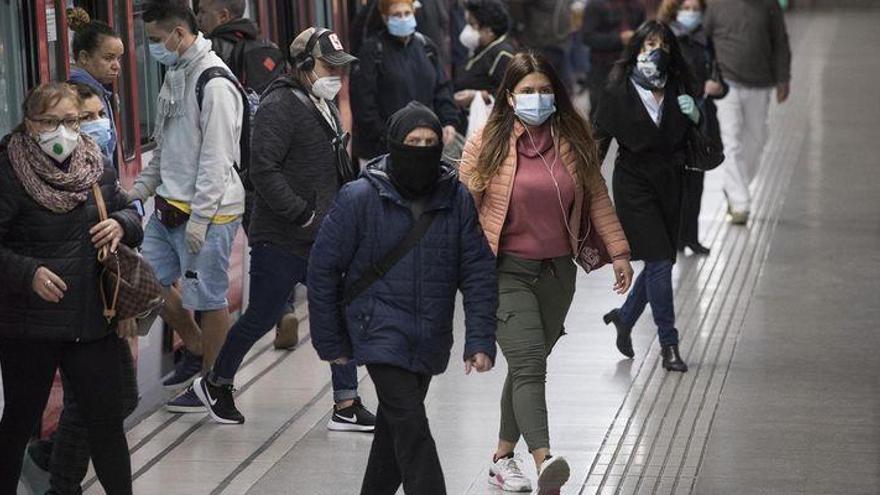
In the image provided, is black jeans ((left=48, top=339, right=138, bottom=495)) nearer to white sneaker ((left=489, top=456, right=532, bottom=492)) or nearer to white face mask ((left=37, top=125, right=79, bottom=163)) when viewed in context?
white face mask ((left=37, top=125, right=79, bottom=163))

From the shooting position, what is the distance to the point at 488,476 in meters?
8.01

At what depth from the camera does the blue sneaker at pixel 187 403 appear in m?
9.09

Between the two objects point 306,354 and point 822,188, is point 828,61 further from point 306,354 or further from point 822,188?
point 306,354

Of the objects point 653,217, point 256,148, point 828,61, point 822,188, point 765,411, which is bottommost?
point 828,61

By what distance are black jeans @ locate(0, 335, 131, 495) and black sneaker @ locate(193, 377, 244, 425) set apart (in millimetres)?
1998

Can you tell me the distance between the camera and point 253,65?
388 inches

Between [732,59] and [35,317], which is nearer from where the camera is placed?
[35,317]

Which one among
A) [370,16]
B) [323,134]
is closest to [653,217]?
[323,134]

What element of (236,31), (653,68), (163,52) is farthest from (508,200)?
(236,31)

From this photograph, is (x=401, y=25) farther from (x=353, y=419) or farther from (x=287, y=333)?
(x=353, y=419)

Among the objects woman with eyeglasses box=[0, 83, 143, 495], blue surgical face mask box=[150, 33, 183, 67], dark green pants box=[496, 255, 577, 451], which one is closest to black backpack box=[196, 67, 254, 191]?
blue surgical face mask box=[150, 33, 183, 67]

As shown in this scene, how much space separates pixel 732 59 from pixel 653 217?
510cm

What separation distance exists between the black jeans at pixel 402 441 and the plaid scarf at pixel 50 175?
43.7 inches

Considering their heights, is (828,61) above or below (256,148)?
below
